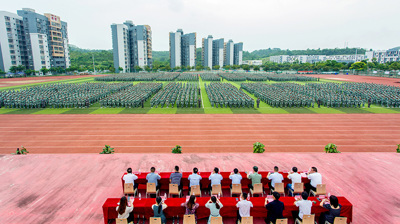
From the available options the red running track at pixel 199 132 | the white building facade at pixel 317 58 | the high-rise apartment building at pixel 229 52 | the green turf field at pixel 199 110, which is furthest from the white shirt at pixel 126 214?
the white building facade at pixel 317 58

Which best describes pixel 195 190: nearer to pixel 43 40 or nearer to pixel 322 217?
pixel 322 217

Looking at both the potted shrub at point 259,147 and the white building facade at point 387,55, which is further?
the white building facade at point 387,55

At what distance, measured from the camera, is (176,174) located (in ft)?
22.5

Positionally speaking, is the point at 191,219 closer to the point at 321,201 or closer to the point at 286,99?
the point at 321,201

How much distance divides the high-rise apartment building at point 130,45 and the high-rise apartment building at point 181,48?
1142cm

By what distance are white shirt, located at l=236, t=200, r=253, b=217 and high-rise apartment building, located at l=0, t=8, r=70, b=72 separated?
88.4m

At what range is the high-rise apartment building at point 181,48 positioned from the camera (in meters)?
106

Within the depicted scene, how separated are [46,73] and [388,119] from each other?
8991cm

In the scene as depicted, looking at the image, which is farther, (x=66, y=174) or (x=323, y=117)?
(x=323, y=117)

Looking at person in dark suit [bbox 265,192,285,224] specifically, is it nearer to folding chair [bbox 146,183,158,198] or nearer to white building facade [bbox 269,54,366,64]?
folding chair [bbox 146,183,158,198]

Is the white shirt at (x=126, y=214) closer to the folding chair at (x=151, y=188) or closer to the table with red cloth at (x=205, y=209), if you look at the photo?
the table with red cloth at (x=205, y=209)

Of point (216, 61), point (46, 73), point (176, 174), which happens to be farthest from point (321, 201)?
point (216, 61)

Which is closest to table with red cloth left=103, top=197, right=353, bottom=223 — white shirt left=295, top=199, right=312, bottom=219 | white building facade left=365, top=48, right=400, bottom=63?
white shirt left=295, top=199, right=312, bottom=219

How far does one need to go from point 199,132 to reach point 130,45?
92750 millimetres
